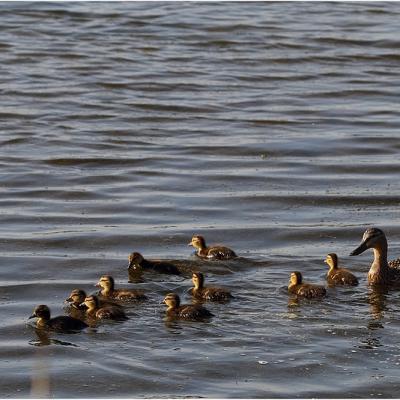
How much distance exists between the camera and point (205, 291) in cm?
1092

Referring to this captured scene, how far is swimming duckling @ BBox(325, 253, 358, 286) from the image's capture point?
1137cm

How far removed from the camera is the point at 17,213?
1368cm

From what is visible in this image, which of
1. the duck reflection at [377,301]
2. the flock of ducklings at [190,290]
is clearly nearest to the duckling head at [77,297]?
the flock of ducklings at [190,290]

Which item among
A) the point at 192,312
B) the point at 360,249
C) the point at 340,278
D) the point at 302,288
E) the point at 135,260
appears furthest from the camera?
the point at 360,249

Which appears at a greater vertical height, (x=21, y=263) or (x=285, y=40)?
(x=285, y=40)

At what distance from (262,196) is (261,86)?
639cm

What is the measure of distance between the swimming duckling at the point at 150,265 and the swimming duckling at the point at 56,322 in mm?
1439

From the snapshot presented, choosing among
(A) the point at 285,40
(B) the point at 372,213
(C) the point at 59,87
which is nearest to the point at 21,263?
(B) the point at 372,213

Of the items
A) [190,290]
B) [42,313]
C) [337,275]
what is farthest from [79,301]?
[337,275]

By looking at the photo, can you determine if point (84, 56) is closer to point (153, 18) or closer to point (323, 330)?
point (153, 18)

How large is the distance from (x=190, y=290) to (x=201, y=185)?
3827mm

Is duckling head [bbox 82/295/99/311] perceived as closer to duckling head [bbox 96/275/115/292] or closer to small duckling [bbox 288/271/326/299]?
duckling head [bbox 96/275/115/292]

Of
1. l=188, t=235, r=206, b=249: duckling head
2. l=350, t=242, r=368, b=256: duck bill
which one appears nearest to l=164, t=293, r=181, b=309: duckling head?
l=188, t=235, r=206, b=249: duckling head

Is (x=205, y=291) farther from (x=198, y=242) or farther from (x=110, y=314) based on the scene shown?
(x=198, y=242)
